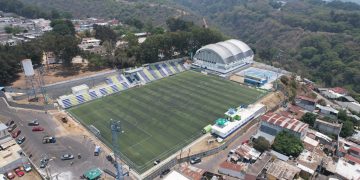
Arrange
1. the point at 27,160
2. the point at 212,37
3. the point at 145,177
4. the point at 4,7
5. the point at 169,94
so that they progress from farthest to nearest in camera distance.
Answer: the point at 4,7 < the point at 212,37 < the point at 169,94 < the point at 27,160 < the point at 145,177

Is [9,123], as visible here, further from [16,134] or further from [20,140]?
[20,140]

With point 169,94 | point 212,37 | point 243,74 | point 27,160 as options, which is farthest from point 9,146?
point 212,37

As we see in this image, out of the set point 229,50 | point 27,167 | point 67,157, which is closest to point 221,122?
point 67,157

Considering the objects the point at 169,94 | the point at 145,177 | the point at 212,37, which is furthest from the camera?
the point at 212,37

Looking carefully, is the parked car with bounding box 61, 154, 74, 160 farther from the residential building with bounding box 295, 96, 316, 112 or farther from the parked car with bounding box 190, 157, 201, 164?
the residential building with bounding box 295, 96, 316, 112

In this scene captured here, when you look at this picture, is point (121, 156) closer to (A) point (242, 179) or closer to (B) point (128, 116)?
(B) point (128, 116)

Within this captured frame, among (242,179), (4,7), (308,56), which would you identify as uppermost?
(4,7)
